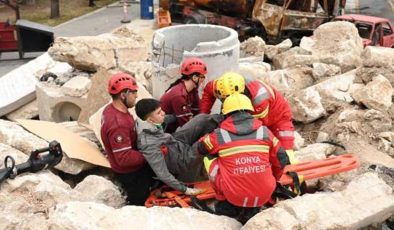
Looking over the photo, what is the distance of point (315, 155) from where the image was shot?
17.4ft

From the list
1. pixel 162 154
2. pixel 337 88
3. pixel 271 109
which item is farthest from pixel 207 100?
pixel 337 88

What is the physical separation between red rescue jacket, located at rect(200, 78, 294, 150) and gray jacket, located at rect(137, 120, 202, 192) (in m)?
0.70

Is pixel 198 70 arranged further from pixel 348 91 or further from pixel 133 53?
pixel 133 53

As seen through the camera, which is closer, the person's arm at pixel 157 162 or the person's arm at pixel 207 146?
the person's arm at pixel 207 146

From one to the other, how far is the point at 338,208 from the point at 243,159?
0.87 m

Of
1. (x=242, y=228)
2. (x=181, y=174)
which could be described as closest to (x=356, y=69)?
(x=181, y=174)

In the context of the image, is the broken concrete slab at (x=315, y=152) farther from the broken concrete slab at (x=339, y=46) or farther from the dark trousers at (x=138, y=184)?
the broken concrete slab at (x=339, y=46)

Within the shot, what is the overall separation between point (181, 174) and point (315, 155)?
4.49 ft

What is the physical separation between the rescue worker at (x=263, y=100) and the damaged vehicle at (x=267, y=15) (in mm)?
8757

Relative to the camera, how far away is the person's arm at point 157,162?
14.7 ft

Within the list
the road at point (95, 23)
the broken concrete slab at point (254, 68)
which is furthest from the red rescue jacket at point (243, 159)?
the road at point (95, 23)

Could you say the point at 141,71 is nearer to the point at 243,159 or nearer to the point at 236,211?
the point at 236,211

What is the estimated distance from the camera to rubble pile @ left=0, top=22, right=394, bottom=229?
3885 mm

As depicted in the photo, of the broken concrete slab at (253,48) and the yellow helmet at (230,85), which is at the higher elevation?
the yellow helmet at (230,85)
